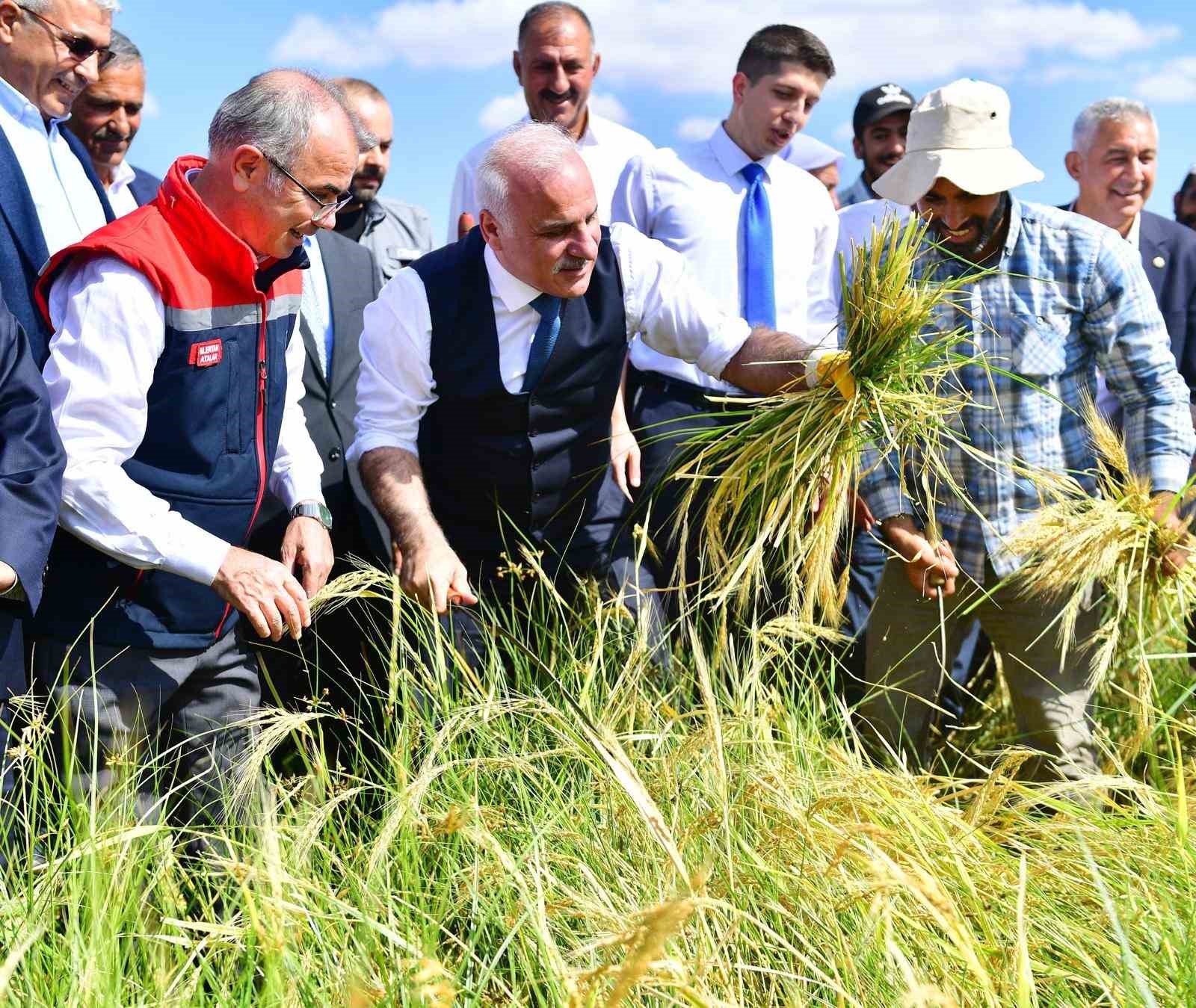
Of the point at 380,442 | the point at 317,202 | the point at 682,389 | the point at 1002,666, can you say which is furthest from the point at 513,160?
the point at 1002,666

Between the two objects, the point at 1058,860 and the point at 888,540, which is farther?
the point at 888,540

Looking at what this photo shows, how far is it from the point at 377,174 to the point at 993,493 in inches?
102

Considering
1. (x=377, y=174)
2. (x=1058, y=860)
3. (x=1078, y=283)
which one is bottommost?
(x=1058, y=860)

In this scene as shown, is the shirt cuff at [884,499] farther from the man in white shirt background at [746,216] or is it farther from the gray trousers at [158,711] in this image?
the gray trousers at [158,711]

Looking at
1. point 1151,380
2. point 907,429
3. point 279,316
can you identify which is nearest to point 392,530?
point 279,316

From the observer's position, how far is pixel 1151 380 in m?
3.60

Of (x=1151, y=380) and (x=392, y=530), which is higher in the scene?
(x=1151, y=380)

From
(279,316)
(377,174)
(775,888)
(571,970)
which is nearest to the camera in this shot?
(571,970)

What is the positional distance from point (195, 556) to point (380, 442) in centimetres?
86

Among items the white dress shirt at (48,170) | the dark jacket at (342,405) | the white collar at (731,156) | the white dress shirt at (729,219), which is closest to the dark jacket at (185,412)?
the white dress shirt at (48,170)

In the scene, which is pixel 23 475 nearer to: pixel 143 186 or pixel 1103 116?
pixel 143 186

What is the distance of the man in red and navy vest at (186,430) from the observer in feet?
9.18

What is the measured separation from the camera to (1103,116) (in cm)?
539

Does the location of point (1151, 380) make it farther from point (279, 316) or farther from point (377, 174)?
point (377, 174)
